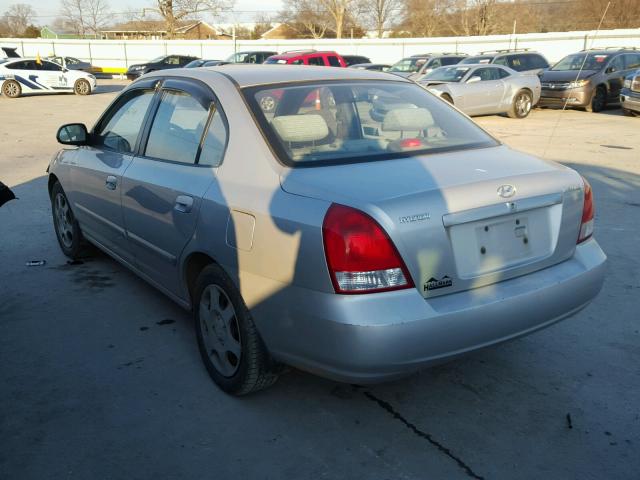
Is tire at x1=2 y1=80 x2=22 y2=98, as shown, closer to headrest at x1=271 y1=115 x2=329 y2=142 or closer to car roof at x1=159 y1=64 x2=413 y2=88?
car roof at x1=159 y1=64 x2=413 y2=88

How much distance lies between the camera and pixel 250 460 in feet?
9.08

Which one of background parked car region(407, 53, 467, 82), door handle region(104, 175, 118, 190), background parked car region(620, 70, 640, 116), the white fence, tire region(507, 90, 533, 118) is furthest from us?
the white fence

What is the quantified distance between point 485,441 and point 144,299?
276cm

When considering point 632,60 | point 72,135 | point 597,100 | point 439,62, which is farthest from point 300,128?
point 439,62

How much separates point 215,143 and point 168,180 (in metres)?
0.41

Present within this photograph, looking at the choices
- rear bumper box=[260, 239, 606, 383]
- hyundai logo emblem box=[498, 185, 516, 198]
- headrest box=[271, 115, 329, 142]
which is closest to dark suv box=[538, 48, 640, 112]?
headrest box=[271, 115, 329, 142]

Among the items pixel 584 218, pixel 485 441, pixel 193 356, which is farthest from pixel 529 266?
pixel 193 356

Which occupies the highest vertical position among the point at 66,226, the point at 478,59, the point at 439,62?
the point at 478,59

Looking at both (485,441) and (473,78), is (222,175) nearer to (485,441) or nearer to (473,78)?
(485,441)

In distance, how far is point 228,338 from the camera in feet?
10.7

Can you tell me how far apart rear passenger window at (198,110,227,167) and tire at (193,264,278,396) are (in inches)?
22.7

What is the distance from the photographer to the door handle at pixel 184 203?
131 inches

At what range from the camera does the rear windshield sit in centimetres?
316

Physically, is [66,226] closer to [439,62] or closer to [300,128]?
[300,128]
